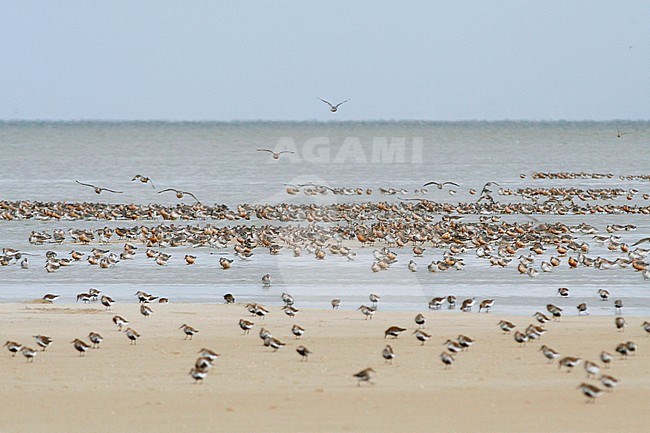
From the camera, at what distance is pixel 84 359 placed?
566 inches

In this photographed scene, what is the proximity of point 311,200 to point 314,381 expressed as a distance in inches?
1404

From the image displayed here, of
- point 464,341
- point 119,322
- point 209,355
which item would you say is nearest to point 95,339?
point 119,322

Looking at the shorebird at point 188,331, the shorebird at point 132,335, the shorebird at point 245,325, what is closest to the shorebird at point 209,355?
the shorebird at point 188,331

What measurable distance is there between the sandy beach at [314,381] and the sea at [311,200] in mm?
3150

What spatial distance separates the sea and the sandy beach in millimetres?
3150

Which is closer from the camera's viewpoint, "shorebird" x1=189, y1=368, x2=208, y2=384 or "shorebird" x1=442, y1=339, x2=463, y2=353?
"shorebird" x1=189, y1=368, x2=208, y2=384

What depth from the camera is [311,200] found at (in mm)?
48625

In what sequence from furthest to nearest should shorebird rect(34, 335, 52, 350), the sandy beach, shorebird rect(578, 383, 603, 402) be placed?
shorebird rect(34, 335, 52, 350) < shorebird rect(578, 383, 603, 402) < the sandy beach

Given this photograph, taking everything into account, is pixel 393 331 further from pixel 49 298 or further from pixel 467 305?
pixel 49 298

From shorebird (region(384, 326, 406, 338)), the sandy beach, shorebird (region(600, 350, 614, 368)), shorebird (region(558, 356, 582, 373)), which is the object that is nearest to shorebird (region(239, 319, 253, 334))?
the sandy beach

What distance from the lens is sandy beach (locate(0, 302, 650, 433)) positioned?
11336mm

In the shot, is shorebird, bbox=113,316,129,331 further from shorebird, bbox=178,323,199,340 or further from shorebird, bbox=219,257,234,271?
shorebird, bbox=219,257,234,271

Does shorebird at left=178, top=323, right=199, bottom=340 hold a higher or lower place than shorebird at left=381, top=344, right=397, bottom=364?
lower

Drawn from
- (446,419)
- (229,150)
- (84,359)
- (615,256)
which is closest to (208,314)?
(84,359)
